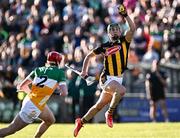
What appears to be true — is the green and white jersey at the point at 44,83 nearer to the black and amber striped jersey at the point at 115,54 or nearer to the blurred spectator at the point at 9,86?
the black and amber striped jersey at the point at 115,54

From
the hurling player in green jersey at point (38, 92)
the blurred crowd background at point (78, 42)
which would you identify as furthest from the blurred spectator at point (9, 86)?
the hurling player in green jersey at point (38, 92)

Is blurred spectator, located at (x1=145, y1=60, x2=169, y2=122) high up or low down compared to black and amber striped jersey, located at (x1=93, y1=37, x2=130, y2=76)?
down

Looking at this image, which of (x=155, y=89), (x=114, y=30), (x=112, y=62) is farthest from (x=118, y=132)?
(x=155, y=89)

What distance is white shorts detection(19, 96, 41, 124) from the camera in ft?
40.2

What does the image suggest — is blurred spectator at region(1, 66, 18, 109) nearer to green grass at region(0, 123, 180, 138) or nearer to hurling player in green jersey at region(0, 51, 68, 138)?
green grass at region(0, 123, 180, 138)

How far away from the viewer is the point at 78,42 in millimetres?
23938

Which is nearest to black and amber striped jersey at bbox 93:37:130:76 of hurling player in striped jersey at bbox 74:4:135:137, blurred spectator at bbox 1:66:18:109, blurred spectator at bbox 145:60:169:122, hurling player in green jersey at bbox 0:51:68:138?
hurling player in striped jersey at bbox 74:4:135:137

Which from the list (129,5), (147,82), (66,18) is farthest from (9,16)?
(147,82)

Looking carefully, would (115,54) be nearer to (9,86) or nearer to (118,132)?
(118,132)

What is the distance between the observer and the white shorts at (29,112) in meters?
12.2

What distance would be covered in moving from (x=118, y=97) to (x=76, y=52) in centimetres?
864

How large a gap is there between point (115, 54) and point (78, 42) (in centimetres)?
945

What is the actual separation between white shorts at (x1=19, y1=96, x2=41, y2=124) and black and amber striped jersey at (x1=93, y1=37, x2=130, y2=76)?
8.66 ft

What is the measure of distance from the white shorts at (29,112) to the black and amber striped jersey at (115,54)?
8.66 feet
